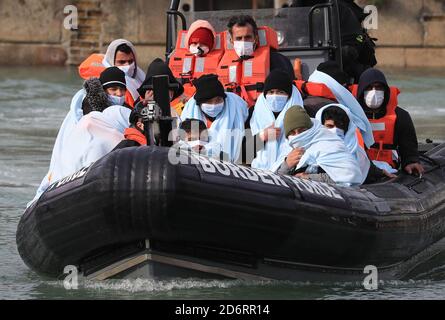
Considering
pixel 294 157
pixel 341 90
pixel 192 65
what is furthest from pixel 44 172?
pixel 294 157

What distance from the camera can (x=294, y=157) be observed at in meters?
8.30

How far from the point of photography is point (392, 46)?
21.2m

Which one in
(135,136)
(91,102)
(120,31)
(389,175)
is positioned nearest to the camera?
(135,136)

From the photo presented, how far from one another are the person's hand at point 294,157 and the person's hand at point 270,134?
1.13 feet

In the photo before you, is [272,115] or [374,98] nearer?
[272,115]

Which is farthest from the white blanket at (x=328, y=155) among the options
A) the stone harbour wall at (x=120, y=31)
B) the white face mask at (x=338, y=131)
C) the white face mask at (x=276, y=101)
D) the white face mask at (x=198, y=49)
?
the stone harbour wall at (x=120, y=31)

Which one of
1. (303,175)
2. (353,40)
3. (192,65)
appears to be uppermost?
(353,40)

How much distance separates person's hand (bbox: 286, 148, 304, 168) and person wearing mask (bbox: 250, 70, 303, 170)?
11.0 inches

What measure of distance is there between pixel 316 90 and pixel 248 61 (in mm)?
654

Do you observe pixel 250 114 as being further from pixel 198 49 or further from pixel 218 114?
pixel 198 49

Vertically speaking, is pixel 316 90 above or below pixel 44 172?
above

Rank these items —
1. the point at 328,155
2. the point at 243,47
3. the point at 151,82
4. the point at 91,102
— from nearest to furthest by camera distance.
Result: the point at 328,155
the point at 91,102
the point at 151,82
the point at 243,47

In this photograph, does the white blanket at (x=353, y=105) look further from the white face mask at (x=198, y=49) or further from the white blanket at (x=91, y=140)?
the white blanket at (x=91, y=140)

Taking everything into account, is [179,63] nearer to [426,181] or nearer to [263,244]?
[426,181]
